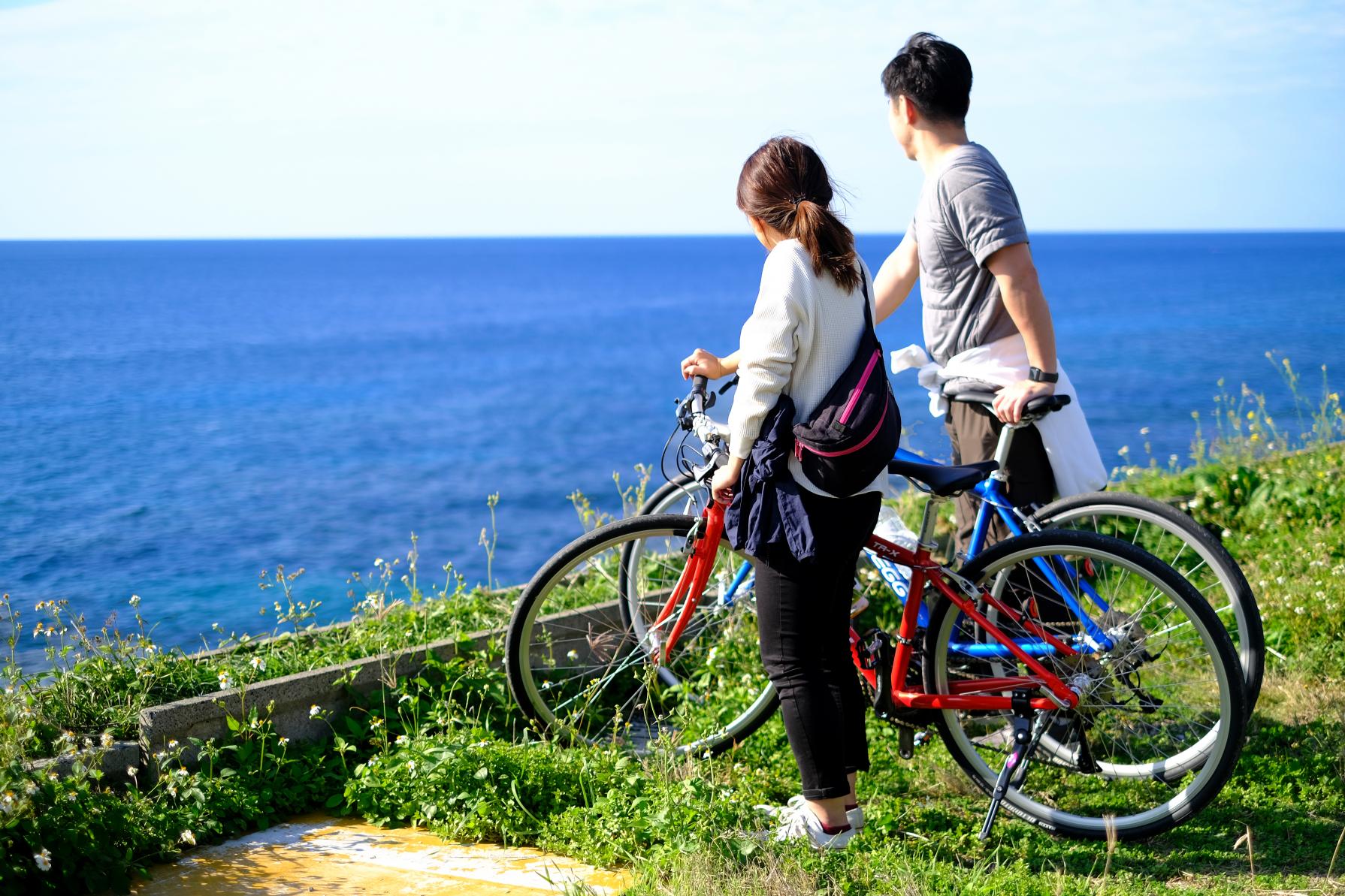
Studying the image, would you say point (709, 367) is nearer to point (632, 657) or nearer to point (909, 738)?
point (632, 657)

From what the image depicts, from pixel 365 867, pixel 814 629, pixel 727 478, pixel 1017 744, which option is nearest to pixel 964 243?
pixel 727 478

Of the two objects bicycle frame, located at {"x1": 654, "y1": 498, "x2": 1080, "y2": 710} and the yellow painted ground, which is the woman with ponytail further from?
the yellow painted ground

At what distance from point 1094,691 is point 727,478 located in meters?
1.43

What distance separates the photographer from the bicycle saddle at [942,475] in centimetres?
389

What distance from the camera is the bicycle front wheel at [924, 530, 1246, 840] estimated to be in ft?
12.1

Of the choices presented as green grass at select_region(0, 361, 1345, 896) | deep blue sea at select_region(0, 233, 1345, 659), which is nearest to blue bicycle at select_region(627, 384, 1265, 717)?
green grass at select_region(0, 361, 1345, 896)

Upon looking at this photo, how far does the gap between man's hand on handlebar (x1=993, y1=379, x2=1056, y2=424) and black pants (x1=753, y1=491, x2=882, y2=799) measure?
760 mm

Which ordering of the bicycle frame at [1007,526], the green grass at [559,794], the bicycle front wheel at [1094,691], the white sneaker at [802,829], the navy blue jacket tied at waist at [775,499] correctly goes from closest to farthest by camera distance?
the green grass at [559,794]
the navy blue jacket tied at waist at [775,499]
the white sneaker at [802,829]
the bicycle front wheel at [1094,691]
the bicycle frame at [1007,526]

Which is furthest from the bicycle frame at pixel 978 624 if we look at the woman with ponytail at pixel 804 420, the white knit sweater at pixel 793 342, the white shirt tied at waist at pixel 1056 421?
the white knit sweater at pixel 793 342

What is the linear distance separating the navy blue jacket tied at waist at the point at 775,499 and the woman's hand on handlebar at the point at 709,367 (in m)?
0.70

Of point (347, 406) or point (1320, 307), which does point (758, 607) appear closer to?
point (347, 406)

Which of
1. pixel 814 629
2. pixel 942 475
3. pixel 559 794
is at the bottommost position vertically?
pixel 559 794

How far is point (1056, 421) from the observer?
4.18 m

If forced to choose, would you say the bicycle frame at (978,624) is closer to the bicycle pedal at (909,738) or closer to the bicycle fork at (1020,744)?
the bicycle fork at (1020,744)
